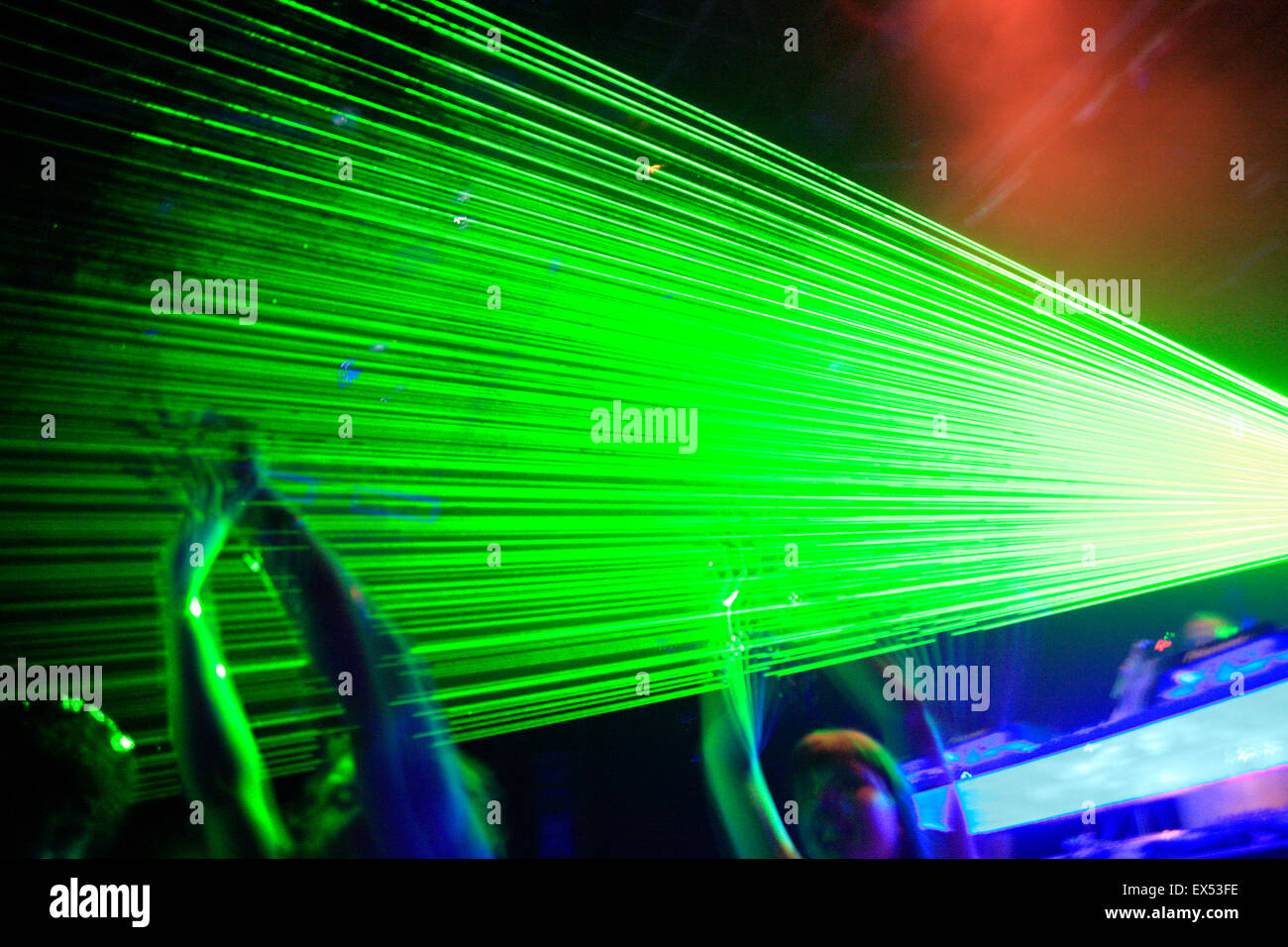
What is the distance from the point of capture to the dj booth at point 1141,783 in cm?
297

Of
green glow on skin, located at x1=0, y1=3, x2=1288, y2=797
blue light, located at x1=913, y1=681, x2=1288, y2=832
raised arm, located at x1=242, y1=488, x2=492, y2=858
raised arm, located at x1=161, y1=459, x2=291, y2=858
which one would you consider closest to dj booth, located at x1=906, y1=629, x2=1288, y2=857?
blue light, located at x1=913, y1=681, x2=1288, y2=832

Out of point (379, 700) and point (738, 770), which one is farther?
point (738, 770)

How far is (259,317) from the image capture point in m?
2.95

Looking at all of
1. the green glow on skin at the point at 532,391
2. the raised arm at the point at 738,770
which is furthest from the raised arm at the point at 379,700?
the raised arm at the point at 738,770

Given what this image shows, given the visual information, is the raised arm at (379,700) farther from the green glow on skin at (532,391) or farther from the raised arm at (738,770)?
the raised arm at (738,770)

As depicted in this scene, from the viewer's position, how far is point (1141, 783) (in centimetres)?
301

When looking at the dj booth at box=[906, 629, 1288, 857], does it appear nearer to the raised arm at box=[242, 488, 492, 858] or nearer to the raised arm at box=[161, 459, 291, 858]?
the raised arm at box=[242, 488, 492, 858]

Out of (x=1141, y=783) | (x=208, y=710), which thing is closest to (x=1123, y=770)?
(x=1141, y=783)

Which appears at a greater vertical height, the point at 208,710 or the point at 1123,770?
the point at 208,710

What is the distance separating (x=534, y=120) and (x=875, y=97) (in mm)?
1475

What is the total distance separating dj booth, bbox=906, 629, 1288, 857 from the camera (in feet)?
9.73

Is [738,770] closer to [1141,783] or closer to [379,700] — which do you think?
[379,700]

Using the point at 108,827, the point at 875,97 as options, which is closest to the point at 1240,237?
the point at 875,97

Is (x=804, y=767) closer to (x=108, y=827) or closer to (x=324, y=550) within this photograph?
(x=324, y=550)
